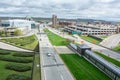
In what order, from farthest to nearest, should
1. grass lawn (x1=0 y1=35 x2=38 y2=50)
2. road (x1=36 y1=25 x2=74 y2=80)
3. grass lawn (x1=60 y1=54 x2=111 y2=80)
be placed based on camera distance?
grass lawn (x1=0 y1=35 x2=38 y2=50)
grass lawn (x1=60 y1=54 x2=111 y2=80)
road (x1=36 y1=25 x2=74 y2=80)

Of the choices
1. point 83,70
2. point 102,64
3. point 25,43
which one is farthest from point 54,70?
point 25,43

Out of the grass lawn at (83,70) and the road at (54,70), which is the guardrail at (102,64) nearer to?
the grass lawn at (83,70)

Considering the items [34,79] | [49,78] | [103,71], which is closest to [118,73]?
[103,71]

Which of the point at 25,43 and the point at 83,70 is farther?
the point at 25,43

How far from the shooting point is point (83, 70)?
5047 cm

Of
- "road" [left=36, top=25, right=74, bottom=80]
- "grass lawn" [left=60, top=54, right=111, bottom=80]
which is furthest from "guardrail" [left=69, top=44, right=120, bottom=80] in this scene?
"road" [left=36, top=25, right=74, bottom=80]

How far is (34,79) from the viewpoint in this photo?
40.6 metres

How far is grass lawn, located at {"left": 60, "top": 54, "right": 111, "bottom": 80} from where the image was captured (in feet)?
148

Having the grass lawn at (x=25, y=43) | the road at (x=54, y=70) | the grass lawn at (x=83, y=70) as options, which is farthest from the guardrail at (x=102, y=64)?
the grass lawn at (x=25, y=43)

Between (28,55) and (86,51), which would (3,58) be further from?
(86,51)

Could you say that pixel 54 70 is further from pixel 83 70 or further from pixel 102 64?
pixel 102 64

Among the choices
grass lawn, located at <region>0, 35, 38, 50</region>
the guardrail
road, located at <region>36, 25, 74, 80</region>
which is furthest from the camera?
grass lawn, located at <region>0, 35, 38, 50</region>

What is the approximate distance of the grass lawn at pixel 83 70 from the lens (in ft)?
148

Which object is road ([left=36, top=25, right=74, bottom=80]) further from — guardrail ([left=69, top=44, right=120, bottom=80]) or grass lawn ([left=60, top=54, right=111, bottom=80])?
guardrail ([left=69, top=44, right=120, bottom=80])
